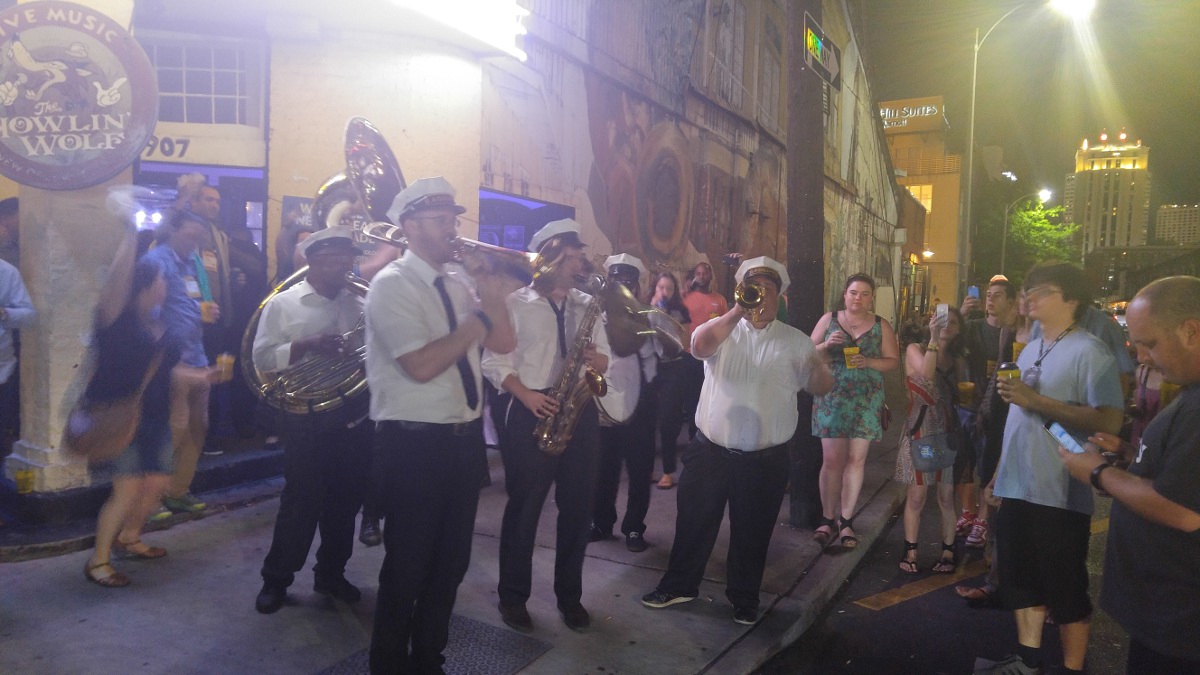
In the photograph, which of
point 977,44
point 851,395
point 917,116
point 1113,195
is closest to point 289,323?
point 851,395

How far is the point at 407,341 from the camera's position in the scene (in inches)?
119

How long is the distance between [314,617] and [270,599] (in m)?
0.25

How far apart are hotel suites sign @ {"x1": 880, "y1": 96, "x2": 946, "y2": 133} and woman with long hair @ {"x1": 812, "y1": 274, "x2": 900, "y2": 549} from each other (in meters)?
45.9

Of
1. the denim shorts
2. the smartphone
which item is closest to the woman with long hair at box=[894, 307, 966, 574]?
the smartphone

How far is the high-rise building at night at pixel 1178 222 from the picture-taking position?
182 m

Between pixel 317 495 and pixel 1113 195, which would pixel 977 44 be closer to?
pixel 317 495

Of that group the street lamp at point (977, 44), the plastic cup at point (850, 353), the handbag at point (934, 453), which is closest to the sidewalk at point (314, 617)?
the handbag at point (934, 453)

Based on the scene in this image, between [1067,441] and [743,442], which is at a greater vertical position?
[1067,441]

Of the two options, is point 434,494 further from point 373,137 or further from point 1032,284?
point 373,137

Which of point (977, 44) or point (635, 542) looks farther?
point (977, 44)

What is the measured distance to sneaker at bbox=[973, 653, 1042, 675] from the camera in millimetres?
3755

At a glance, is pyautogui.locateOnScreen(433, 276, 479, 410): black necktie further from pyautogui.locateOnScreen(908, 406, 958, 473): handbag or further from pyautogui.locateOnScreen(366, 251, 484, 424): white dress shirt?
pyautogui.locateOnScreen(908, 406, 958, 473): handbag

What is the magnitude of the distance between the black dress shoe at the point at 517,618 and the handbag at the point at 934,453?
2.95 metres

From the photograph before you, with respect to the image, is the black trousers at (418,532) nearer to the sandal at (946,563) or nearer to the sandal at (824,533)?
the sandal at (824,533)
